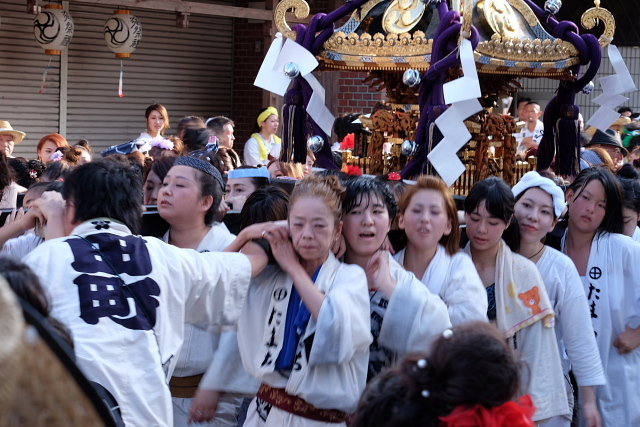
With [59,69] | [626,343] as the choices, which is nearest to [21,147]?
[59,69]

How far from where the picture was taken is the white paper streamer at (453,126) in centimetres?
397

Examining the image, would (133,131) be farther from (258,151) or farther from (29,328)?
(29,328)

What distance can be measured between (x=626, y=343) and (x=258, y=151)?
17.6 feet

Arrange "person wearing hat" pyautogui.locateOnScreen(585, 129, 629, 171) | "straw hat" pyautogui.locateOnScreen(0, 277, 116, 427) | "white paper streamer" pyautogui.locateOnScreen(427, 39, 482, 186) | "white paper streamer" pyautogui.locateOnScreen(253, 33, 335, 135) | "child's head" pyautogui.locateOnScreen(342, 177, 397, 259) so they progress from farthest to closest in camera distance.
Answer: "person wearing hat" pyautogui.locateOnScreen(585, 129, 629, 171), "white paper streamer" pyautogui.locateOnScreen(253, 33, 335, 135), "white paper streamer" pyautogui.locateOnScreen(427, 39, 482, 186), "child's head" pyautogui.locateOnScreen(342, 177, 397, 259), "straw hat" pyautogui.locateOnScreen(0, 277, 116, 427)

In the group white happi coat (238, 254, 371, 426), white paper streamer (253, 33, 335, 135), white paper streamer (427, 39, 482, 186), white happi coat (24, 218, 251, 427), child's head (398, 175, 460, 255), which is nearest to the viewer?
white happi coat (24, 218, 251, 427)

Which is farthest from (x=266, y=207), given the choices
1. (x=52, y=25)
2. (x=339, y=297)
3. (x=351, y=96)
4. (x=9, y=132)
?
(x=351, y=96)

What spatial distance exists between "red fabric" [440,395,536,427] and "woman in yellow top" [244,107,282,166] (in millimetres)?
6930

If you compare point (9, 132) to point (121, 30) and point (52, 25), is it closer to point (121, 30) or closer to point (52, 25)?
point (52, 25)

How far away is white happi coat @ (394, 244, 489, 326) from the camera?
2.65 metres

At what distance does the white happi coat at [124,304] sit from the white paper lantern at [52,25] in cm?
660

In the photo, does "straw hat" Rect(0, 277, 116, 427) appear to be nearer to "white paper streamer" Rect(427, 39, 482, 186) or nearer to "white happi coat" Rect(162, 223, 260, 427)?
"white happi coat" Rect(162, 223, 260, 427)

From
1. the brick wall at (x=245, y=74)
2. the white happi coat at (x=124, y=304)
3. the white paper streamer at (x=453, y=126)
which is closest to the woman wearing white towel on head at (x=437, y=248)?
the white happi coat at (x=124, y=304)

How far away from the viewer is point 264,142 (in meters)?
8.61

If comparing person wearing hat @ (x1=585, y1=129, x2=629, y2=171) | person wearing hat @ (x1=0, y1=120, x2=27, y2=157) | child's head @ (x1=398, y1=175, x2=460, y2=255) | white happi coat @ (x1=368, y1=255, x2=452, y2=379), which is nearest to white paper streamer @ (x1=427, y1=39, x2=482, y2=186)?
child's head @ (x1=398, y1=175, x2=460, y2=255)
